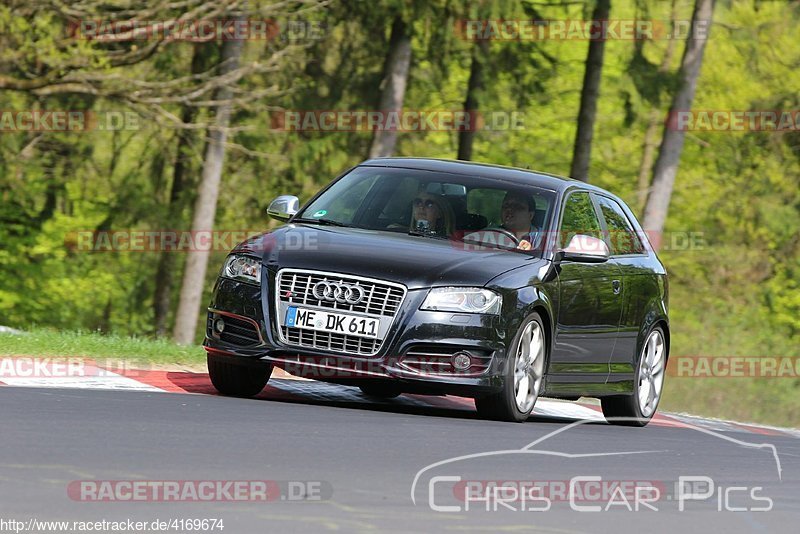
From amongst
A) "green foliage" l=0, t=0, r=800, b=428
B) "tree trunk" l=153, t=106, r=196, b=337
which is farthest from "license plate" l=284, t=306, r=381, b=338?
"tree trunk" l=153, t=106, r=196, b=337

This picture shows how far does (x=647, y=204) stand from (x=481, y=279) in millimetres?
21942

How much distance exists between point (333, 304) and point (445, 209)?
1.54 m

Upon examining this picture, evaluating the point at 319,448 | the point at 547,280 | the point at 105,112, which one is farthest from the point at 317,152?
the point at 319,448

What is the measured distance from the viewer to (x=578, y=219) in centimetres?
1145

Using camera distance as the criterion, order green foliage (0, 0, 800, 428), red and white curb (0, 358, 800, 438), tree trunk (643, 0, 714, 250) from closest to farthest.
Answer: red and white curb (0, 358, 800, 438) < tree trunk (643, 0, 714, 250) < green foliage (0, 0, 800, 428)

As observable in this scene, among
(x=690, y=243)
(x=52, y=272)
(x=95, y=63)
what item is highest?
(x=95, y=63)

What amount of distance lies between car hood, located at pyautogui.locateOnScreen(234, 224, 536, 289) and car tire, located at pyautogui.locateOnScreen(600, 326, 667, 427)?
7.66ft

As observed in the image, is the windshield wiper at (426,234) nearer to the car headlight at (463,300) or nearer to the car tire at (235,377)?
the car headlight at (463,300)

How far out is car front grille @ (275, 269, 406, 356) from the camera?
31.3 ft

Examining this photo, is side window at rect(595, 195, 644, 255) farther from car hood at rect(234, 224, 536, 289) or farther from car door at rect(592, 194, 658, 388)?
car hood at rect(234, 224, 536, 289)

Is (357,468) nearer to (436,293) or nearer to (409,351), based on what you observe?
(409,351)

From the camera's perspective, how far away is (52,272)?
39375 mm

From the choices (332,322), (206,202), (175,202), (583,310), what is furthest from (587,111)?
(332,322)

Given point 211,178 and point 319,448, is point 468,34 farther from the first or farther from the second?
point 319,448
